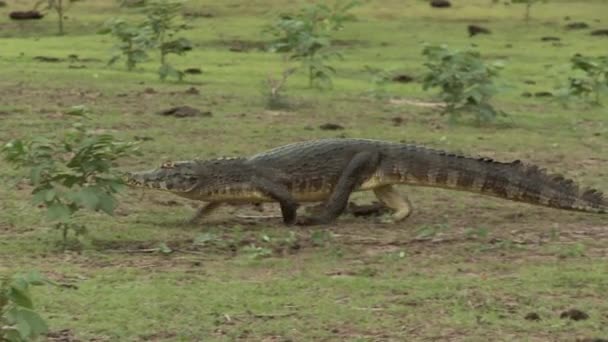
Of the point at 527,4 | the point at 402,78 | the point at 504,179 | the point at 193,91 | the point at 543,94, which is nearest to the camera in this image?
the point at 504,179

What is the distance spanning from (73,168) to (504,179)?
99.0 inches

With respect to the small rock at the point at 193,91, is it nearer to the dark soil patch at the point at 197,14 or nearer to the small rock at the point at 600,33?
the dark soil patch at the point at 197,14

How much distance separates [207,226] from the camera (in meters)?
7.04

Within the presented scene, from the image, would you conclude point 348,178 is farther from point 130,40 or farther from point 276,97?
point 130,40

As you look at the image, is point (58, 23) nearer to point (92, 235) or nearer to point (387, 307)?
point (92, 235)

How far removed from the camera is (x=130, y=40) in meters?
14.2

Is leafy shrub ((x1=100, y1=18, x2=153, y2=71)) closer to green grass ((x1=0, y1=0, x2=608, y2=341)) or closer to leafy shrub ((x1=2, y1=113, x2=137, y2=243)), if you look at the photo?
green grass ((x1=0, y1=0, x2=608, y2=341))

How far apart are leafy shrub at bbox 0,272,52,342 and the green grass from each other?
83cm

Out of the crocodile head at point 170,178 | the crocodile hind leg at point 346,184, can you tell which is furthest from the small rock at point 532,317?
the crocodile head at point 170,178

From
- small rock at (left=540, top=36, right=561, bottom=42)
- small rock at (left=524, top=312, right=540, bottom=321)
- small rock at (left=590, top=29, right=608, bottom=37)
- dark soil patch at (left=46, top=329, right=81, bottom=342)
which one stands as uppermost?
small rock at (left=524, top=312, right=540, bottom=321)

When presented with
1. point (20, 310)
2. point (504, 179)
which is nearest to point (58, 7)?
point (504, 179)

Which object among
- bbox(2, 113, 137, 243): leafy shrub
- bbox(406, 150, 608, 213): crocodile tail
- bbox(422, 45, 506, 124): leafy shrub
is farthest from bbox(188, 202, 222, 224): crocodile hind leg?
bbox(422, 45, 506, 124): leafy shrub

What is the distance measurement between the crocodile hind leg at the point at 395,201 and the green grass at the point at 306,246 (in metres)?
0.12

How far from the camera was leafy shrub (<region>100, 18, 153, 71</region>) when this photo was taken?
549 inches
